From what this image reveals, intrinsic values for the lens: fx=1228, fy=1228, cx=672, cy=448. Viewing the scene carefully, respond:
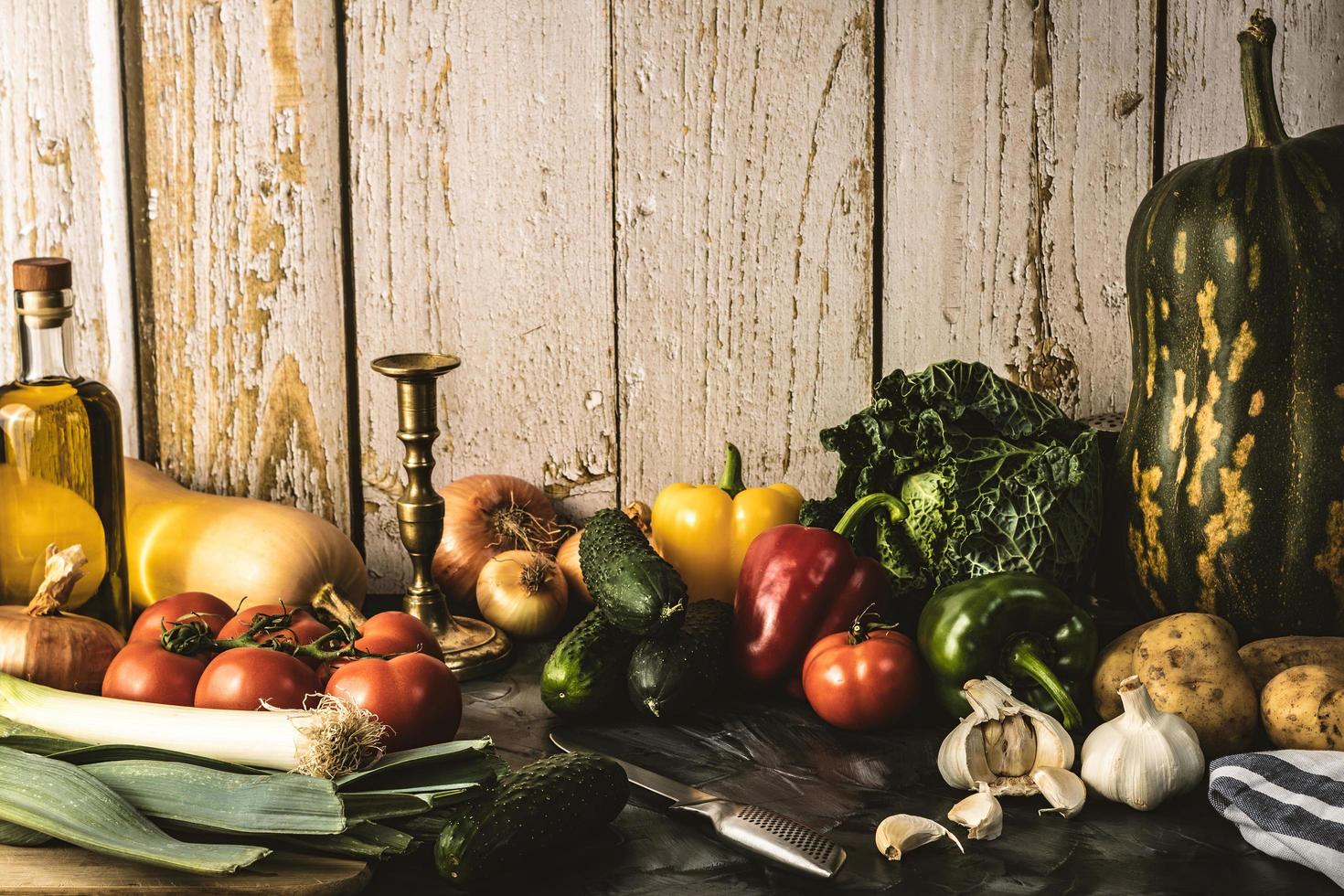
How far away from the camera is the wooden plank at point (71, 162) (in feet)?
6.31

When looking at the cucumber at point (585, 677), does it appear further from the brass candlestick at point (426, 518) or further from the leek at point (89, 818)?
the leek at point (89, 818)

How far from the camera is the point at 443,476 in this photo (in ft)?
6.69

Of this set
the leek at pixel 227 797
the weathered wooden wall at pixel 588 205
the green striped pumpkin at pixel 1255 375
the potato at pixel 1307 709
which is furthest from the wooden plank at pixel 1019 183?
the leek at pixel 227 797

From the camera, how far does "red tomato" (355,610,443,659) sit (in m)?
1.44

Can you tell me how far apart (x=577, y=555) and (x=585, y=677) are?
0.42 metres

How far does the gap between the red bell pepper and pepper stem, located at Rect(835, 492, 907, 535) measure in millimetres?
81

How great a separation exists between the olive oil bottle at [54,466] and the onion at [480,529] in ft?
1.58

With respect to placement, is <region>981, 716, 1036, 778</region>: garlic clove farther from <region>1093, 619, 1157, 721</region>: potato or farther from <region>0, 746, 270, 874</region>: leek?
<region>0, 746, 270, 874</region>: leek

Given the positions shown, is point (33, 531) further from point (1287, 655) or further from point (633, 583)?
point (1287, 655)

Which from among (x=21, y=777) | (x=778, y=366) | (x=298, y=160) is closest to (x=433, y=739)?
(x=21, y=777)

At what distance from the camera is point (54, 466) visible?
5.39ft

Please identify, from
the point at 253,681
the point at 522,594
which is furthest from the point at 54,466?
the point at 522,594

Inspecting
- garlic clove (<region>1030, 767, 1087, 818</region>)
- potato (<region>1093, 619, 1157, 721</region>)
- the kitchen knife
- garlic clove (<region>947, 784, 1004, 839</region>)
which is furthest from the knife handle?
potato (<region>1093, 619, 1157, 721</region>)

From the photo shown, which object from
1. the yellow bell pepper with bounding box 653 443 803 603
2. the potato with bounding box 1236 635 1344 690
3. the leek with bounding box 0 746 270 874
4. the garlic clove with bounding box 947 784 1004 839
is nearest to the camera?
the leek with bounding box 0 746 270 874
